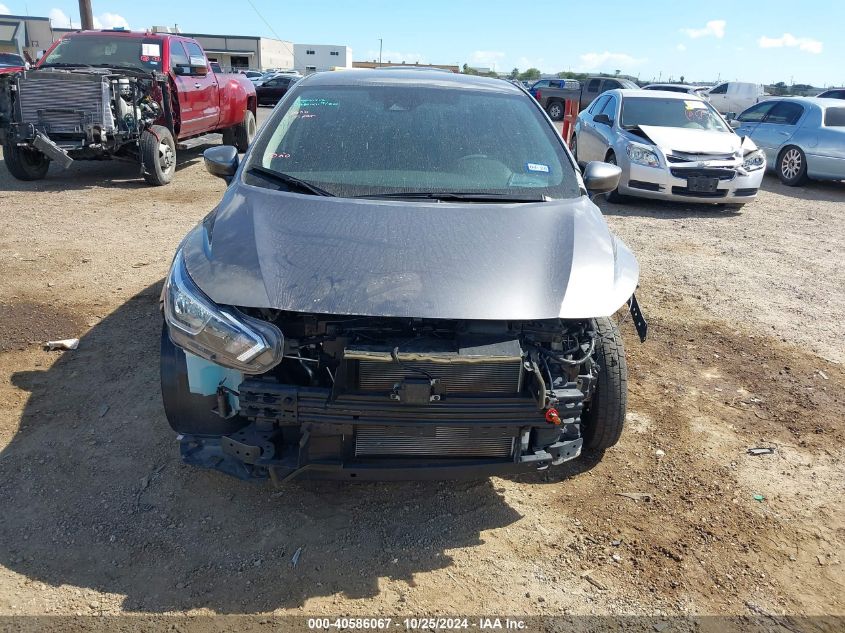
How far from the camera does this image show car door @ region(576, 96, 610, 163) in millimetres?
10150

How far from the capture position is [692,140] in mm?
9070

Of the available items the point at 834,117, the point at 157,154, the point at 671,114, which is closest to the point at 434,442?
the point at 157,154

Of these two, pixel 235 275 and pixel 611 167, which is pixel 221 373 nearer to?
pixel 235 275

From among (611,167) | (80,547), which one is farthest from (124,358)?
(611,167)

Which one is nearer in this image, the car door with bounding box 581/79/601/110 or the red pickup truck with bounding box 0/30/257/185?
the red pickup truck with bounding box 0/30/257/185

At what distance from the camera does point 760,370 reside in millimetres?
4348

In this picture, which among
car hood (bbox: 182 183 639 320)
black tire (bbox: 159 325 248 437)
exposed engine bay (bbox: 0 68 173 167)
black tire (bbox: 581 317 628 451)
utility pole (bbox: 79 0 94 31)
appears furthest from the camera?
utility pole (bbox: 79 0 94 31)

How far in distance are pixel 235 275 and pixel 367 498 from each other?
1162 mm

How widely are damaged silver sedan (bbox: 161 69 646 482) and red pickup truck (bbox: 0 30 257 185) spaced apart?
697cm

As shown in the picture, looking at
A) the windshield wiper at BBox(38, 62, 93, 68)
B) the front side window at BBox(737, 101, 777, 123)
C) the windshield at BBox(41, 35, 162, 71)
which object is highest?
the windshield at BBox(41, 35, 162, 71)

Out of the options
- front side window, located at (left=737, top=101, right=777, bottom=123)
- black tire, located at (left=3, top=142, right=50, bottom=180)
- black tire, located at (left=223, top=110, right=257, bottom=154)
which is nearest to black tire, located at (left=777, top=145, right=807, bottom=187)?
front side window, located at (left=737, top=101, right=777, bottom=123)

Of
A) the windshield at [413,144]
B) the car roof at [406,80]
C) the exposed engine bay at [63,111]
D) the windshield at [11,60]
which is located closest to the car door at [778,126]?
the car roof at [406,80]

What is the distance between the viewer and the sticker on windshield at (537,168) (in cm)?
342

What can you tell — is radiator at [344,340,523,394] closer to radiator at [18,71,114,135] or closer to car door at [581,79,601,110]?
radiator at [18,71,114,135]
